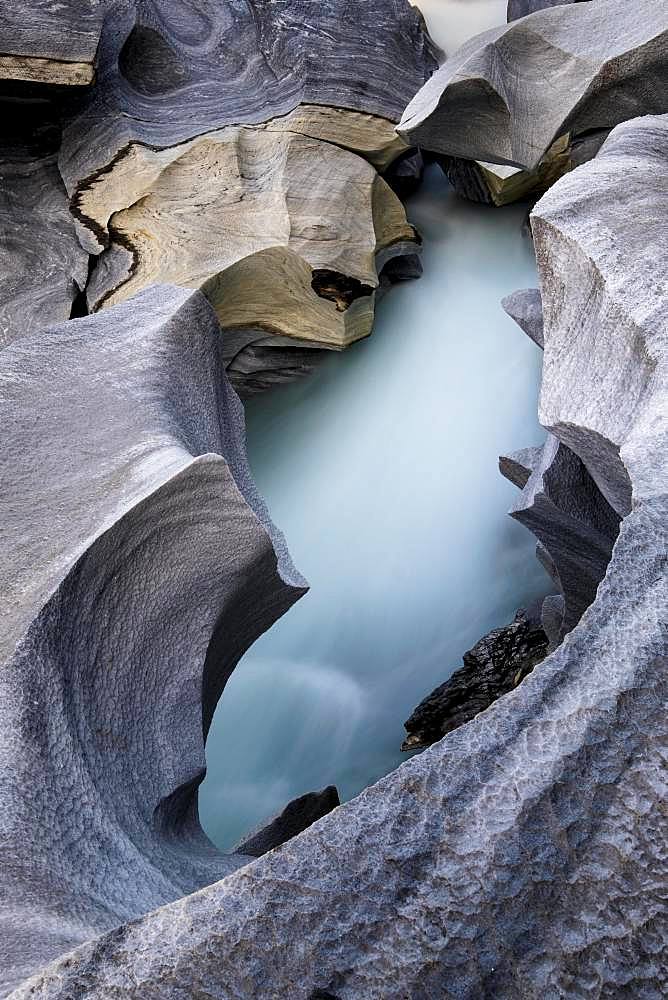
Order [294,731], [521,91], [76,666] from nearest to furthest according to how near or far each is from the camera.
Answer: [76,666] < [521,91] < [294,731]

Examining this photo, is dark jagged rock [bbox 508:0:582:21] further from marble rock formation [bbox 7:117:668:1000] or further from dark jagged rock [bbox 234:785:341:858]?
marble rock formation [bbox 7:117:668:1000]

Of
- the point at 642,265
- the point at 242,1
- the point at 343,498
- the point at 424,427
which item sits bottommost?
the point at 343,498

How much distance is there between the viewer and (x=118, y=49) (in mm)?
3162

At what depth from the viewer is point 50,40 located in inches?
109

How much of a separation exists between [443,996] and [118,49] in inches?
122

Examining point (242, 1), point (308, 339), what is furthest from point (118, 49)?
point (308, 339)

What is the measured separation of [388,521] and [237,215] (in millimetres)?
1131

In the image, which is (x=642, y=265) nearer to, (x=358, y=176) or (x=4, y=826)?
(x=4, y=826)

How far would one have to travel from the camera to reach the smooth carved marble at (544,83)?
2.23 metres

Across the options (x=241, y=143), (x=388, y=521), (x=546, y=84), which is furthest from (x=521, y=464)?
(x=241, y=143)

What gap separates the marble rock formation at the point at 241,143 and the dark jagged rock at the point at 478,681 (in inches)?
54.0

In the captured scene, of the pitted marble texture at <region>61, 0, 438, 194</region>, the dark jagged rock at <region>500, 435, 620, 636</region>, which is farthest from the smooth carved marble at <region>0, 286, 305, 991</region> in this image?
the pitted marble texture at <region>61, 0, 438, 194</region>

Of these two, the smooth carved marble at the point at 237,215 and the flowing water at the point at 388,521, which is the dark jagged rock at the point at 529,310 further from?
the smooth carved marble at the point at 237,215

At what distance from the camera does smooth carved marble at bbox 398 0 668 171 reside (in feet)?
7.32
